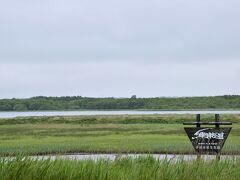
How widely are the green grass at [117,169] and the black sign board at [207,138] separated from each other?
6.61 m

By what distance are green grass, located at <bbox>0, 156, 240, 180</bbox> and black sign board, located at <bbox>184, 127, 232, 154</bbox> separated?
6611mm

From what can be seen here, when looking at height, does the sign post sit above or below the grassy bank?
above

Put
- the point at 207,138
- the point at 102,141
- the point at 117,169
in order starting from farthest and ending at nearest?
1. the point at 102,141
2. the point at 207,138
3. the point at 117,169

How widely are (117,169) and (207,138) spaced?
28.5 feet

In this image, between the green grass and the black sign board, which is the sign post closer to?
the black sign board

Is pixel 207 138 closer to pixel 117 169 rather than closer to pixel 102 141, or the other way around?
pixel 117 169

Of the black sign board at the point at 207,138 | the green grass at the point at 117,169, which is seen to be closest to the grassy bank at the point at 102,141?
the black sign board at the point at 207,138

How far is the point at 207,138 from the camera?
63.5 feet

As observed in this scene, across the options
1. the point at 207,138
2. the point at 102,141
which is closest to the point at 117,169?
the point at 207,138

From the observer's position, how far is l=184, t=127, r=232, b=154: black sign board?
1911 cm

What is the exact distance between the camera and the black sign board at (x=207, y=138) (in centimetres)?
1911

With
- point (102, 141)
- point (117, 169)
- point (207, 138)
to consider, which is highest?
point (207, 138)

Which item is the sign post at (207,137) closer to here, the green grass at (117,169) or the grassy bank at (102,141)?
the grassy bank at (102,141)

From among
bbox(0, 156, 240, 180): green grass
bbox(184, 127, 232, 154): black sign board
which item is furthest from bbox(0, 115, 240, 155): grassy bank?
bbox(0, 156, 240, 180): green grass
